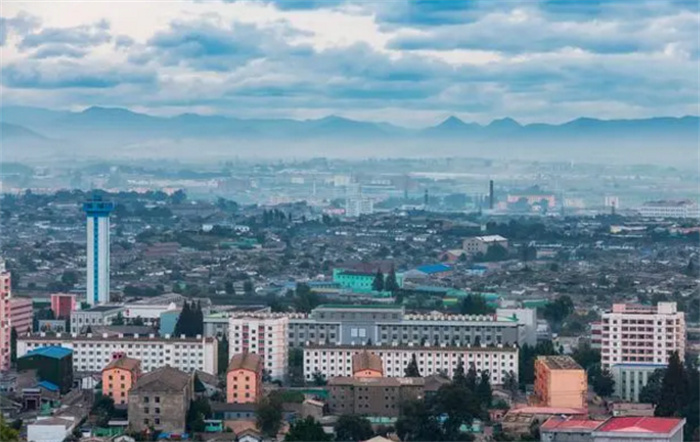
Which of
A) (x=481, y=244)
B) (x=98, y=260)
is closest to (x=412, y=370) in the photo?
(x=98, y=260)

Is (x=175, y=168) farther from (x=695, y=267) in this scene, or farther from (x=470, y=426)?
(x=470, y=426)

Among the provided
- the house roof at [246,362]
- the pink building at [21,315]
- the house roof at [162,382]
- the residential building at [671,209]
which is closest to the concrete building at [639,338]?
the house roof at [246,362]

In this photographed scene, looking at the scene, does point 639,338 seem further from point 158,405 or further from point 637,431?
point 637,431

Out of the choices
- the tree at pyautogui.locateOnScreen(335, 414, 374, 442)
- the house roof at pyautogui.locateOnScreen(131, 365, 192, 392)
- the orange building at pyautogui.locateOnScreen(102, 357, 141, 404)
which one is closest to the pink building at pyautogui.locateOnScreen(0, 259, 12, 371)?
the orange building at pyautogui.locateOnScreen(102, 357, 141, 404)

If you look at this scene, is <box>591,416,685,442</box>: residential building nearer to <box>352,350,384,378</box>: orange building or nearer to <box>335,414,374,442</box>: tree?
<box>335,414,374,442</box>: tree

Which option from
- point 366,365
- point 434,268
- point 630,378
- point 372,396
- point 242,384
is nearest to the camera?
point 372,396

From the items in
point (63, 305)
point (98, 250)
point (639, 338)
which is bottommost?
point (63, 305)
